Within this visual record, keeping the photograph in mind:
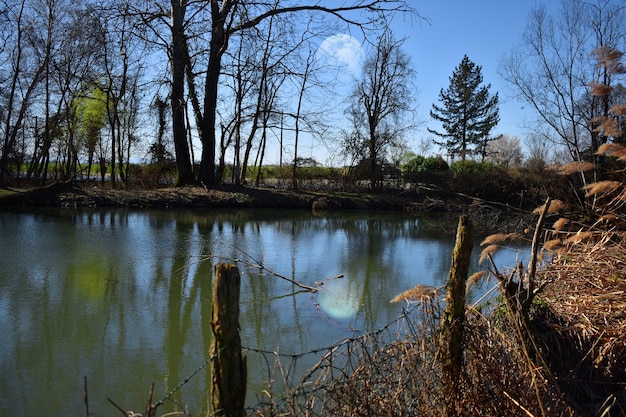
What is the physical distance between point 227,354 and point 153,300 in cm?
378

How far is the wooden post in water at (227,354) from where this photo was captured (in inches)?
73.6

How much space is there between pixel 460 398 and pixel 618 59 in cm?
289

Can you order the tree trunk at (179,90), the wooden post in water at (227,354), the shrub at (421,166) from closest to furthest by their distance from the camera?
the wooden post in water at (227,354)
the tree trunk at (179,90)
the shrub at (421,166)

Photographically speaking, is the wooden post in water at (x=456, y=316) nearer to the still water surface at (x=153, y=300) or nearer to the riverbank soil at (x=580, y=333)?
the riverbank soil at (x=580, y=333)

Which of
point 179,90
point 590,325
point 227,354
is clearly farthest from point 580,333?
point 179,90

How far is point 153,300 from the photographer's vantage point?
5.39m

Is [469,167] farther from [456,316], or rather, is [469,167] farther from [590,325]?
[456,316]

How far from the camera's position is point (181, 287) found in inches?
235

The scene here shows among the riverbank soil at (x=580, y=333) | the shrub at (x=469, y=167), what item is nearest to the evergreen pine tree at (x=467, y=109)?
the shrub at (x=469, y=167)

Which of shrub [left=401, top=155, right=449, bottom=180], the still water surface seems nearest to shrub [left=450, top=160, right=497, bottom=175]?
shrub [left=401, top=155, right=449, bottom=180]

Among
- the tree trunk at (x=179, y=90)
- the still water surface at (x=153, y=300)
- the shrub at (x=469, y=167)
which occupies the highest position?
the tree trunk at (x=179, y=90)

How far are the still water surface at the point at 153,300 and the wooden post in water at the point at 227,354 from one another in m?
1.31

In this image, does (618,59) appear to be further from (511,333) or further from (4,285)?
(4,285)

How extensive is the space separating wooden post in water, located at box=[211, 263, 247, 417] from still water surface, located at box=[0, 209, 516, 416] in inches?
51.4
